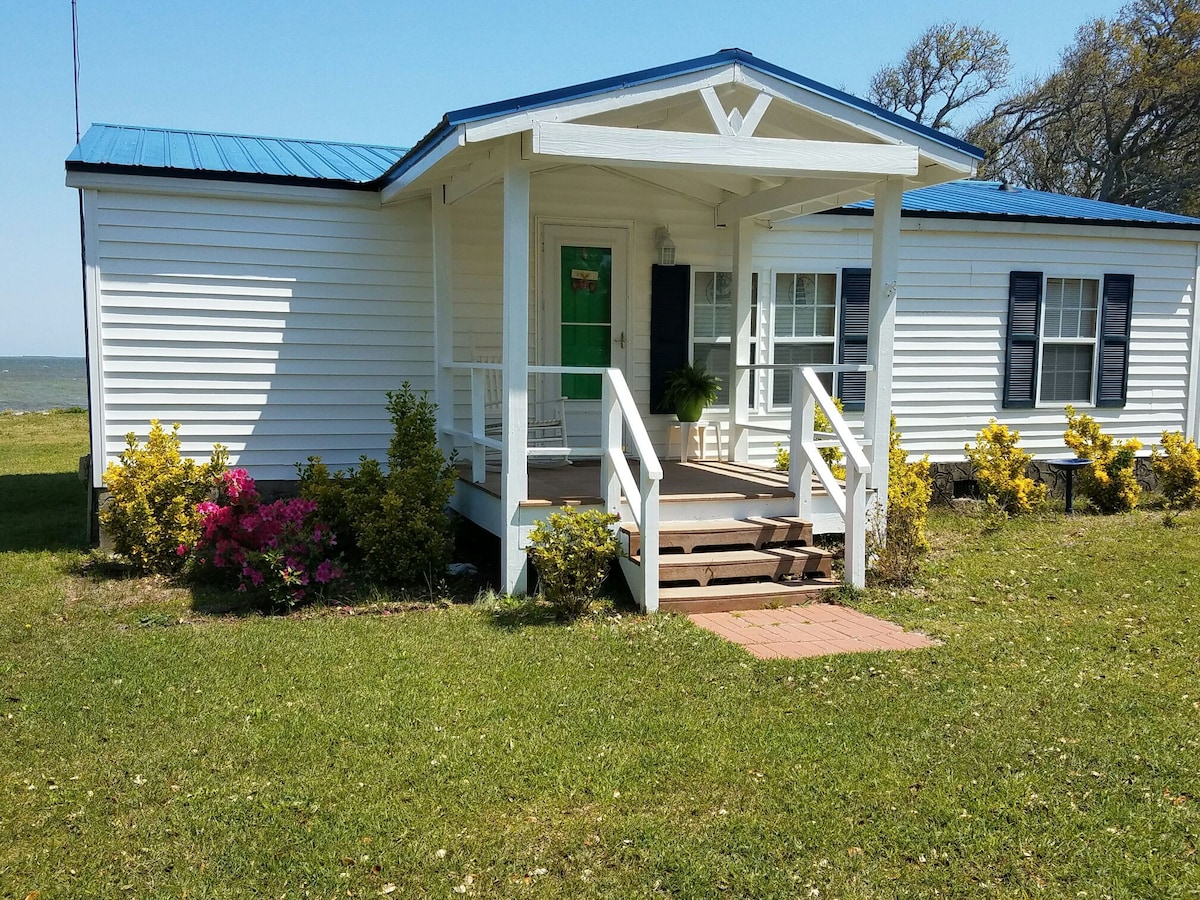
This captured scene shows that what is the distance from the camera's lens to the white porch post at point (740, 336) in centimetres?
884

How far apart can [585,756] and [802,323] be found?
649 cm

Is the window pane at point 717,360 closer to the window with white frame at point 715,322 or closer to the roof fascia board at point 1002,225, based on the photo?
the window with white frame at point 715,322

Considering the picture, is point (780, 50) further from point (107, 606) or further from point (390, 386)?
point (107, 606)

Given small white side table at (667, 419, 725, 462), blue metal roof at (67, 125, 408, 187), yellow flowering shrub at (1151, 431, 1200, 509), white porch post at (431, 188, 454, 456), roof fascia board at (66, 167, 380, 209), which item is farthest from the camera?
yellow flowering shrub at (1151, 431, 1200, 509)

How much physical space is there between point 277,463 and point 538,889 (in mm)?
5755

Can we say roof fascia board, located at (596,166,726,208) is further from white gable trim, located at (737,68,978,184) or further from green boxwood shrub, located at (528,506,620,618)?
green boxwood shrub, located at (528,506,620,618)

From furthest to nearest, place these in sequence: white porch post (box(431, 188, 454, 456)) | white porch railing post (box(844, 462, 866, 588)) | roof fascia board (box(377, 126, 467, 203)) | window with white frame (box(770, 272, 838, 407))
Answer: window with white frame (box(770, 272, 838, 407)), white porch post (box(431, 188, 454, 456)), white porch railing post (box(844, 462, 866, 588)), roof fascia board (box(377, 126, 467, 203))

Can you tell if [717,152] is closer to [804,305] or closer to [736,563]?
[736,563]

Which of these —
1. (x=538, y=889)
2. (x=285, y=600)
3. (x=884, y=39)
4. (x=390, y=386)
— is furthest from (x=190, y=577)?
(x=884, y=39)

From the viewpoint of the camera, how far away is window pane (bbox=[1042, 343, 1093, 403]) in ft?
33.9

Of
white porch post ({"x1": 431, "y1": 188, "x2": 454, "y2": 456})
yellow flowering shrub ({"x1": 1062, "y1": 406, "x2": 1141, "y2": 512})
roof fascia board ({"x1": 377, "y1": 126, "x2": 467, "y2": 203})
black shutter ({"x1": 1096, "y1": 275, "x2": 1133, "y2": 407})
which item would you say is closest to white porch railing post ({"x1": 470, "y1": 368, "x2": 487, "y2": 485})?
white porch post ({"x1": 431, "y1": 188, "x2": 454, "y2": 456})

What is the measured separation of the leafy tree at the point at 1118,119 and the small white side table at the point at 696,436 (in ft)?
66.3

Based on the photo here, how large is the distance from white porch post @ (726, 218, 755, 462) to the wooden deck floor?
12.1 inches

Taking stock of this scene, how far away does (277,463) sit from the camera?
26.7ft
